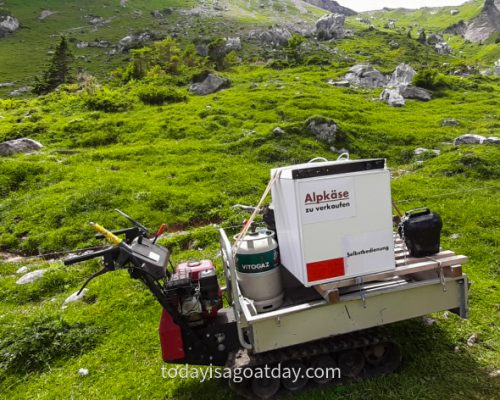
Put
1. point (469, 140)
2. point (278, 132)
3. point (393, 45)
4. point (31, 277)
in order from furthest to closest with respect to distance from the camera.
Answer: point (393, 45) → point (278, 132) → point (469, 140) → point (31, 277)

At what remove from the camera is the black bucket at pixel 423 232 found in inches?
213

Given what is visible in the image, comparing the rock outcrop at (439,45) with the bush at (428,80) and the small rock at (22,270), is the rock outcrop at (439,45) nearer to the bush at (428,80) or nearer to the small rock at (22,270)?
the bush at (428,80)

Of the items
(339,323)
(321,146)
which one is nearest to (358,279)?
(339,323)

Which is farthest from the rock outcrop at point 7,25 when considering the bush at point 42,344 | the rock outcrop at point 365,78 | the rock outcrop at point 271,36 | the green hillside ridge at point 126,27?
the bush at point 42,344

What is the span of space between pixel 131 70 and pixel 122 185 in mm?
29724

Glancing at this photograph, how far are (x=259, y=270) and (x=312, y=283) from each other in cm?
82

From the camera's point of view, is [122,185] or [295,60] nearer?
[122,185]

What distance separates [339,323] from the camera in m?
4.73

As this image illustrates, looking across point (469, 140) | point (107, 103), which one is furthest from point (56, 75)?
point (469, 140)

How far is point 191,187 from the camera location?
1417 centimetres

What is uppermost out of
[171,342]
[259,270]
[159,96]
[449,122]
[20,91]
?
[20,91]

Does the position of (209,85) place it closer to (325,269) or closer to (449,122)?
(449,122)

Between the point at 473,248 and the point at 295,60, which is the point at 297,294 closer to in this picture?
the point at 473,248

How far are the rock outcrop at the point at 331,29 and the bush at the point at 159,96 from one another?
195 ft
